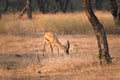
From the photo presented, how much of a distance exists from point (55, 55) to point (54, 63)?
5.41 ft

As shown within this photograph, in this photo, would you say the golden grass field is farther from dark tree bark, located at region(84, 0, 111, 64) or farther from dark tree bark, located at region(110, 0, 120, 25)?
dark tree bark, located at region(110, 0, 120, 25)

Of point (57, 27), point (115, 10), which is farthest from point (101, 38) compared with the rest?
point (57, 27)

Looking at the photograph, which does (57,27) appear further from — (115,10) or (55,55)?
(55,55)

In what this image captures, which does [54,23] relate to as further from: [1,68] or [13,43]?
[1,68]

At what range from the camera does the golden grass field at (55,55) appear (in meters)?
10.4

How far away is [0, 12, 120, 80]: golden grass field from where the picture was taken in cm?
1040

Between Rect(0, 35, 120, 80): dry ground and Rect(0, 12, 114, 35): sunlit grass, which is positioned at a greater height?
Rect(0, 35, 120, 80): dry ground

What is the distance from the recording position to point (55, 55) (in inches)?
530

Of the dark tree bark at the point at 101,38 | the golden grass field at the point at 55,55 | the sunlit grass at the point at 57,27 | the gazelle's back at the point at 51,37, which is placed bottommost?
the sunlit grass at the point at 57,27

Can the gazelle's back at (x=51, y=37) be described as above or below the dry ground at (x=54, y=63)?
above

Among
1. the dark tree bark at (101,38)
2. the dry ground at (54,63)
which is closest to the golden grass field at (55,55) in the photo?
the dry ground at (54,63)

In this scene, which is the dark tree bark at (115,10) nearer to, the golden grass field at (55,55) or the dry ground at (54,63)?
the golden grass field at (55,55)

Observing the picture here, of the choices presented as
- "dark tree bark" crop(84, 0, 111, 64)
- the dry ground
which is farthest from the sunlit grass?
"dark tree bark" crop(84, 0, 111, 64)

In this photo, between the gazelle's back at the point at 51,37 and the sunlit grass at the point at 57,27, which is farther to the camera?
the sunlit grass at the point at 57,27
